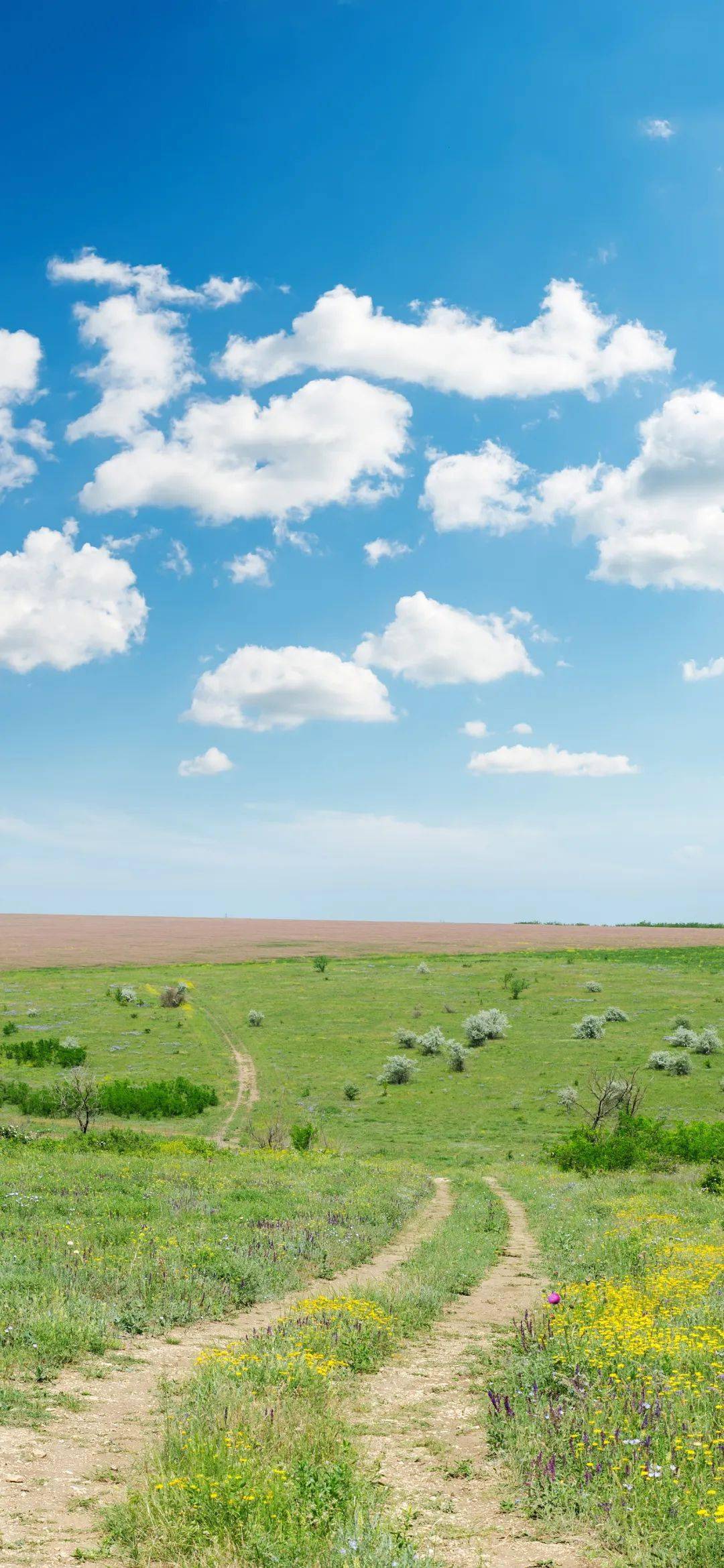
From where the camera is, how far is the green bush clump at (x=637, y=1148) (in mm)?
34375

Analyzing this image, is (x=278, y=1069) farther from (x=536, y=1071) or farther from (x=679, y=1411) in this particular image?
(x=679, y=1411)

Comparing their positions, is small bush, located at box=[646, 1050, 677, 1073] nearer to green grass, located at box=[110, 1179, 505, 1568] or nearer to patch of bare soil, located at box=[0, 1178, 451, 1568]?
patch of bare soil, located at box=[0, 1178, 451, 1568]

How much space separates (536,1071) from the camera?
56.7m

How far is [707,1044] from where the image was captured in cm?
5797

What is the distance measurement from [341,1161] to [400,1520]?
1039 inches

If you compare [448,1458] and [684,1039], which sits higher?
[448,1458]

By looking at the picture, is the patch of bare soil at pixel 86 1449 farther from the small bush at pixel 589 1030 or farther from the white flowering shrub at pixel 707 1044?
the small bush at pixel 589 1030

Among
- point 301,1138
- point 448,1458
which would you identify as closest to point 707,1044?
point 301,1138

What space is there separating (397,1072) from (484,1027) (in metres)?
11.5

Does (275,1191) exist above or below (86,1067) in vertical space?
above

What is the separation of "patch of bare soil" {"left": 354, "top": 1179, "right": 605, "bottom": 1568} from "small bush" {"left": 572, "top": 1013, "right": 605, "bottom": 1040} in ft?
177

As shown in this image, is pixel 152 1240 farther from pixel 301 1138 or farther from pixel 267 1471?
pixel 301 1138

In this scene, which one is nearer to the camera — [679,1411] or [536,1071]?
[679,1411]

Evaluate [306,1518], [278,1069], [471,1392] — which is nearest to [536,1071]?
[278,1069]
